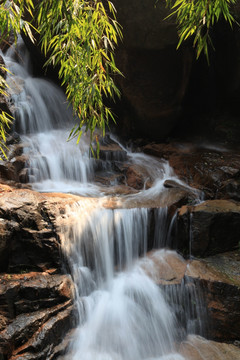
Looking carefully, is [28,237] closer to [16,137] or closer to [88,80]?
[88,80]

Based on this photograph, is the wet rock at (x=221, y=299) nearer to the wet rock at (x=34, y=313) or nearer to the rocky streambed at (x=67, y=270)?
the rocky streambed at (x=67, y=270)

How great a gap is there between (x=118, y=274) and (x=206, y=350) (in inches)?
65.4

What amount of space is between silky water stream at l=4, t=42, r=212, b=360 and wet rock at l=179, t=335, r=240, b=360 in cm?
12

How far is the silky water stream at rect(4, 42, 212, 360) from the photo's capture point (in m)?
3.92

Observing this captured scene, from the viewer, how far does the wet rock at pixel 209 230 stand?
16.2ft

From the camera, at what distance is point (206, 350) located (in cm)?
388

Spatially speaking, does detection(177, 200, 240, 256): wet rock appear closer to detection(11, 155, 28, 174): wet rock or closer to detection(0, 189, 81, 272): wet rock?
detection(0, 189, 81, 272): wet rock

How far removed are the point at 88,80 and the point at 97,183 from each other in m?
4.07

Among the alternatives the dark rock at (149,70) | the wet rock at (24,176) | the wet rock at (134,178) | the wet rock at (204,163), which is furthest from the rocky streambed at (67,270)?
the dark rock at (149,70)

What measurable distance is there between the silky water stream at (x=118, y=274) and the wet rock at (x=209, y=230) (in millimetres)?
379

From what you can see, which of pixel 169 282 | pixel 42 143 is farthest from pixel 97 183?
pixel 169 282

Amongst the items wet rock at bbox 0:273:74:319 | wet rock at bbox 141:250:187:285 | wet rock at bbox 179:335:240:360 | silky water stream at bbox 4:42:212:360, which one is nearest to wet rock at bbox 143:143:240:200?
silky water stream at bbox 4:42:212:360

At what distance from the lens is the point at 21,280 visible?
147 inches

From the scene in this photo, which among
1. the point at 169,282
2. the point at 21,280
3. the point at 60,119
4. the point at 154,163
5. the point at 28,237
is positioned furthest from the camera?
the point at 60,119
